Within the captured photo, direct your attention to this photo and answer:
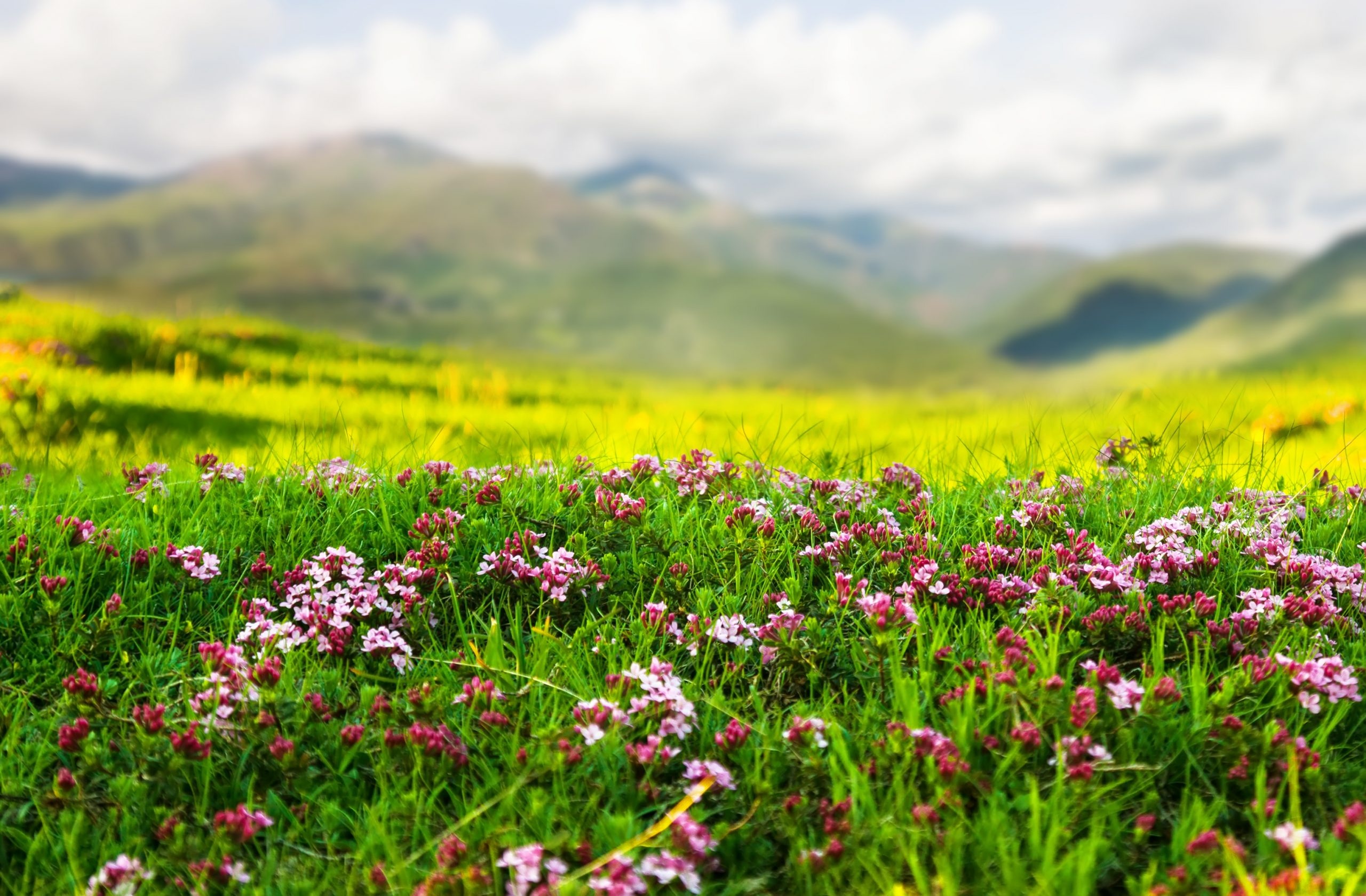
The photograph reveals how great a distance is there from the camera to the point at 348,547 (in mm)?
4777

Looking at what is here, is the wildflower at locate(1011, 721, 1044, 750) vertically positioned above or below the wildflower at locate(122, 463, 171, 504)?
below

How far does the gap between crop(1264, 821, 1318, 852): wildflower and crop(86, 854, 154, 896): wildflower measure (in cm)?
323

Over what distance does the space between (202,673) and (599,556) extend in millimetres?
1741

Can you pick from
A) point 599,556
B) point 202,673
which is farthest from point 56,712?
point 599,556

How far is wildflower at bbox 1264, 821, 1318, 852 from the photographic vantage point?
279cm

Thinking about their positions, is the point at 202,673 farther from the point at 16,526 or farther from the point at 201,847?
the point at 16,526

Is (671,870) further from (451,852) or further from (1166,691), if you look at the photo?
(1166,691)

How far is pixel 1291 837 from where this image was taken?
2.82m

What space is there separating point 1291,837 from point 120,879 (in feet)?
11.1

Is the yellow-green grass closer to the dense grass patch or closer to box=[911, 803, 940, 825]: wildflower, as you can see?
the dense grass patch

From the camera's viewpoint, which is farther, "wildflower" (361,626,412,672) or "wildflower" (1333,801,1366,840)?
"wildflower" (361,626,412,672)

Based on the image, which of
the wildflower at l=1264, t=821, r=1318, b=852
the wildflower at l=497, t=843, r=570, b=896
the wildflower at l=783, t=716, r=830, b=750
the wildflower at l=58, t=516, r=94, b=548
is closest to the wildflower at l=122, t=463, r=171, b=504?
the wildflower at l=58, t=516, r=94, b=548

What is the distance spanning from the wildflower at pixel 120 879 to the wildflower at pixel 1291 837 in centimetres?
323

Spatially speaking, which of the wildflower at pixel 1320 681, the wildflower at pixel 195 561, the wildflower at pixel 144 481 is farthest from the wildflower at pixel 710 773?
the wildflower at pixel 144 481
